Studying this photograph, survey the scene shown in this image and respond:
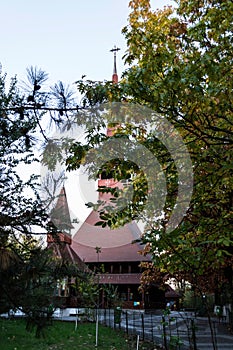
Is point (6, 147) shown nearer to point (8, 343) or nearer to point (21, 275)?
point (21, 275)

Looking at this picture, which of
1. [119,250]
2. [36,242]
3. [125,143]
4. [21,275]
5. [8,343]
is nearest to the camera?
[21,275]

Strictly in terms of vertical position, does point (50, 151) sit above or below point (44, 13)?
below

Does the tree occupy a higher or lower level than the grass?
higher

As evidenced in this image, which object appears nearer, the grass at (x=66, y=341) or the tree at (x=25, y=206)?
the tree at (x=25, y=206)

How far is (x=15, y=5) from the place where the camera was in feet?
14.8

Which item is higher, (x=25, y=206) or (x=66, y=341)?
(x=25, y=206)

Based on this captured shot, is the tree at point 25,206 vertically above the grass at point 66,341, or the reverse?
the tree at point 25,206

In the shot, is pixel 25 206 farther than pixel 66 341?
No

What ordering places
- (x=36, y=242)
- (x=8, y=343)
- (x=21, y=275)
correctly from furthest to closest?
(x=8, y=343)
(x=36, y=242)
(x=21, y=275)

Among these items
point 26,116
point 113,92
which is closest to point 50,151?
point 26,116

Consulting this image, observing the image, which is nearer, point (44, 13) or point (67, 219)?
point (67, 219)

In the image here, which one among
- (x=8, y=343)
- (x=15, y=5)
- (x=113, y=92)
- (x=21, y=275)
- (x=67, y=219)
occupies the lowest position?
(x=8, y=343)

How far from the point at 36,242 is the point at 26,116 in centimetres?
110

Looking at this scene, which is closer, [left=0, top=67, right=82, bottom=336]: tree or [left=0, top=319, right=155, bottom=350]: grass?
[left=0, top=67, right=82, bottom=336]: tree
